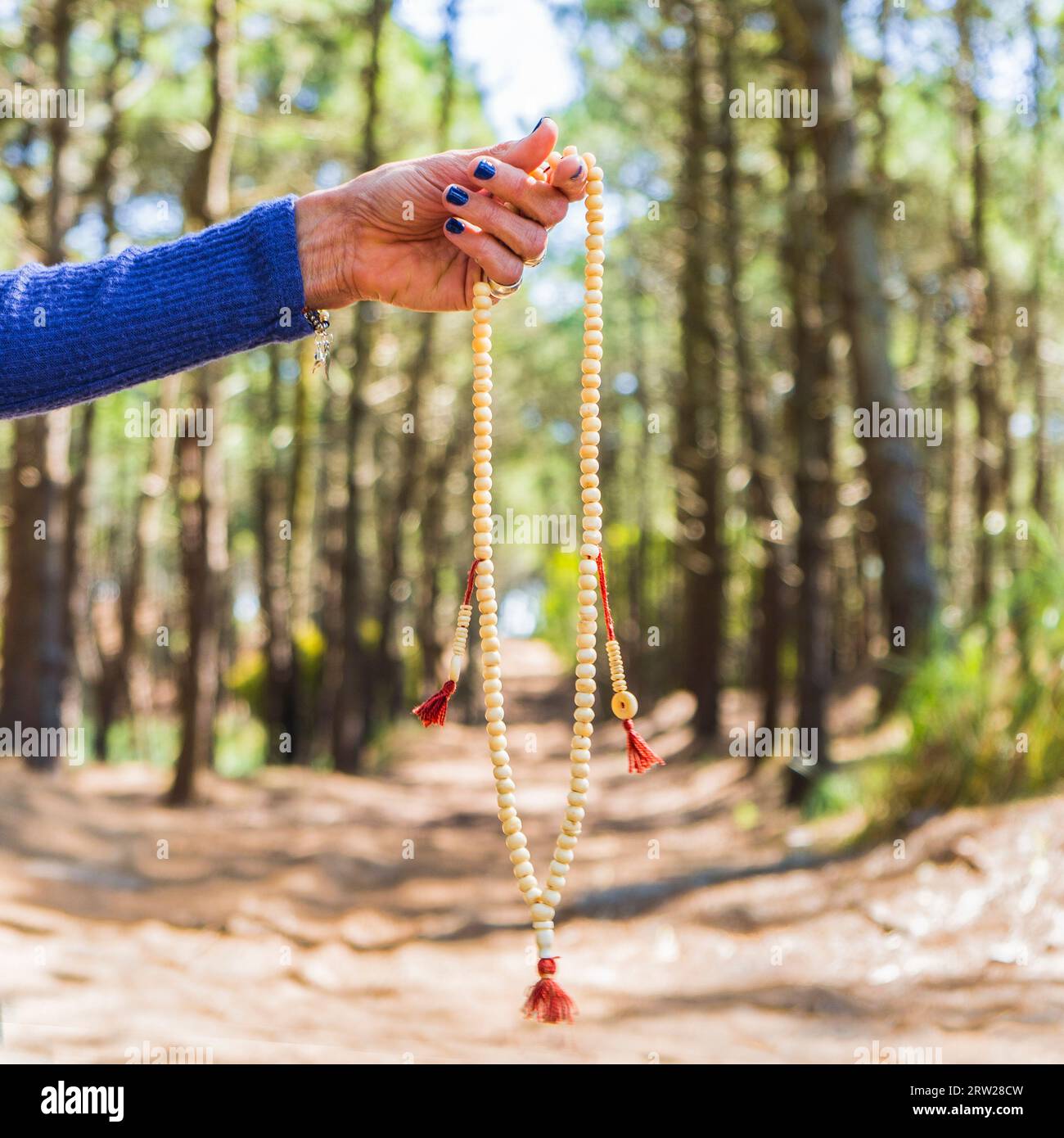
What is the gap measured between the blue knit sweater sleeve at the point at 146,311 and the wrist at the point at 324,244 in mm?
29

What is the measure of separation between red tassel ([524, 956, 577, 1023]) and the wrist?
141 cm

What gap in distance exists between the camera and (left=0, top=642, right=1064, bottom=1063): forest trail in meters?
5.35

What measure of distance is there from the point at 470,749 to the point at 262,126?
1316 centimetres

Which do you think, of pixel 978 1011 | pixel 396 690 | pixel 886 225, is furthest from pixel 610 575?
pixel 978 1011

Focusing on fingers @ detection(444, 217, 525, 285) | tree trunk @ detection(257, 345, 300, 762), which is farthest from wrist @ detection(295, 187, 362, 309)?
tree trunk @ detection(257, 345, 300, 762)

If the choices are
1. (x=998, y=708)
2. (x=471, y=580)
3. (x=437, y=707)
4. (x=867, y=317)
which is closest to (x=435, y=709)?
(x=437, y=707)

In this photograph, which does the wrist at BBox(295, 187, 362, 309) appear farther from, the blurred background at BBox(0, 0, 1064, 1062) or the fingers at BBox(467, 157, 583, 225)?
the blurred background at BBox(0, 0, 1064, 1062)

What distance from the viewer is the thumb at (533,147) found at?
229 centimetres

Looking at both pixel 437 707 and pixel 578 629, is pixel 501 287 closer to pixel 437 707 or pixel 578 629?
pixel 578 629

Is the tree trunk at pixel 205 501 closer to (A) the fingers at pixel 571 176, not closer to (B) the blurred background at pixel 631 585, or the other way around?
(B) the blurred background at pixel 631 585

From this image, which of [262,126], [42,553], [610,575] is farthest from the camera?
[610,575]

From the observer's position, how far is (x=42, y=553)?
1286 centimetres

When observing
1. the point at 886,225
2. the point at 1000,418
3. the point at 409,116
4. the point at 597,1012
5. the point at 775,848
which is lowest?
the point at 597,1012

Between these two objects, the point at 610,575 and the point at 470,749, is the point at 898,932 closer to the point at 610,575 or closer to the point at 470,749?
the point at 470,749
